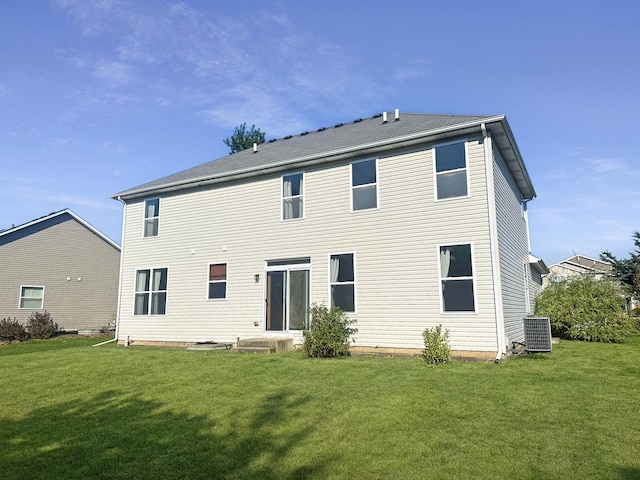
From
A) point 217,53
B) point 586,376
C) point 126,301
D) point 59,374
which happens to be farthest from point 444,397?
point 126,301

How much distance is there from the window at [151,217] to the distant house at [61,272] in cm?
959

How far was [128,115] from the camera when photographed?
14672mm

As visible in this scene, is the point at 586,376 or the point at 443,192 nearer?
the point at 586,376

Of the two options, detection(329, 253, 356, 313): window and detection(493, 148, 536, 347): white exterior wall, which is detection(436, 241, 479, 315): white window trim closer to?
detection(493, 148, 536, 347): white exterior wall

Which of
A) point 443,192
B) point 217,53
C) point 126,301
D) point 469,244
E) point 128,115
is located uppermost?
point 217,53

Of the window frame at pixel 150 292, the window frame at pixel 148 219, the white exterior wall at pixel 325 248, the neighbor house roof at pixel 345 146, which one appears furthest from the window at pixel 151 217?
the window frame at pixel 150 292

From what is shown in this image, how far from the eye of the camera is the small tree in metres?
28.9

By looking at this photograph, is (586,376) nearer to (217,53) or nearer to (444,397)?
(444,397)

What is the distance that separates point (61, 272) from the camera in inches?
873

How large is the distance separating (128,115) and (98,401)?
36.5ft

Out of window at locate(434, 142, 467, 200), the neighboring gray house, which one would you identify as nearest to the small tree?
the neighboring gray house

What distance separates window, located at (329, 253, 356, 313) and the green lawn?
2.47 m

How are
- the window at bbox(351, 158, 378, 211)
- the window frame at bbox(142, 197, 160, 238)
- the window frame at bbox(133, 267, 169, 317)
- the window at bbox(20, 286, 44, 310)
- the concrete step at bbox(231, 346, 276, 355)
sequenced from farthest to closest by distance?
the window at bbox(20, 286, 44, 310), the window frame at bbox(142, 197, 160, 238), the window frame at bbox(133, 267, 169, 317), the window at bbox(351, 158, 378, 211), the concrete step at bbox(231, 346, 276, 355)

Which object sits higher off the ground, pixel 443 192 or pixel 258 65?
pixel 258 65
